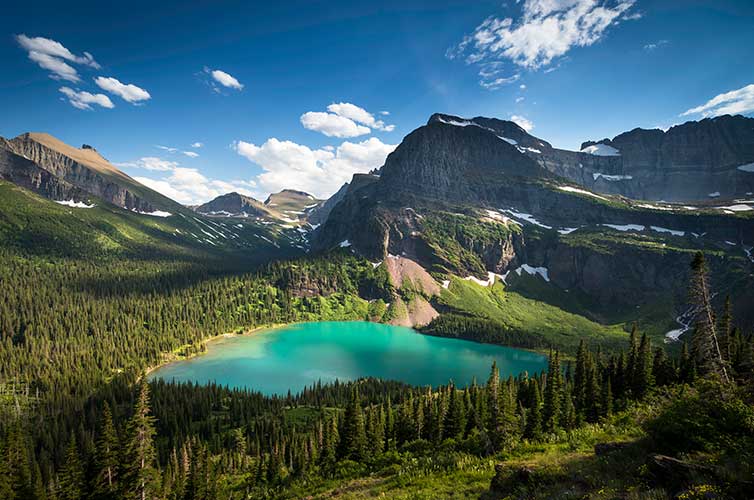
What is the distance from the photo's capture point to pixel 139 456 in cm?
3141

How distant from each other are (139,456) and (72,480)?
20554 mm

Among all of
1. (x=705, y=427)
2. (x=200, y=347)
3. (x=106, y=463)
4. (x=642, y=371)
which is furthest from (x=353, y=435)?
(x=200, y=347)

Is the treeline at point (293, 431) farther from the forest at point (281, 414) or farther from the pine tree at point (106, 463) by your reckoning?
the forest at point (281, 414)

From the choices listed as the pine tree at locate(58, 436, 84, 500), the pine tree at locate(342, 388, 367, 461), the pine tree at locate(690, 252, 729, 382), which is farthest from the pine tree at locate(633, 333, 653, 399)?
the pine tree at locate(58, 436, 84, 500)

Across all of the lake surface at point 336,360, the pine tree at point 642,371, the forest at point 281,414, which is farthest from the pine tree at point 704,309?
the lake surface at point 336,360

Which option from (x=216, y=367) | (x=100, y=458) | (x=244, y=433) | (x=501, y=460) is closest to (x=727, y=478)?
(x=501, y=460)

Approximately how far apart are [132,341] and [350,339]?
8810 cm

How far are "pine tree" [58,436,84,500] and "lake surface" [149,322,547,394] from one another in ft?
224

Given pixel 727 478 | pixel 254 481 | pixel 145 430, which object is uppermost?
pixel 727 478

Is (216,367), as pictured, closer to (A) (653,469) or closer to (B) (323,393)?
(B) (323,393)

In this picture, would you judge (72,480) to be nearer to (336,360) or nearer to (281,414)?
(281,414)

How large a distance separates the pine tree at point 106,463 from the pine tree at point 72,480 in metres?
5.81

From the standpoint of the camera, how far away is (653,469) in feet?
40.5

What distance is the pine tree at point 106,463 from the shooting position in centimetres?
3553
